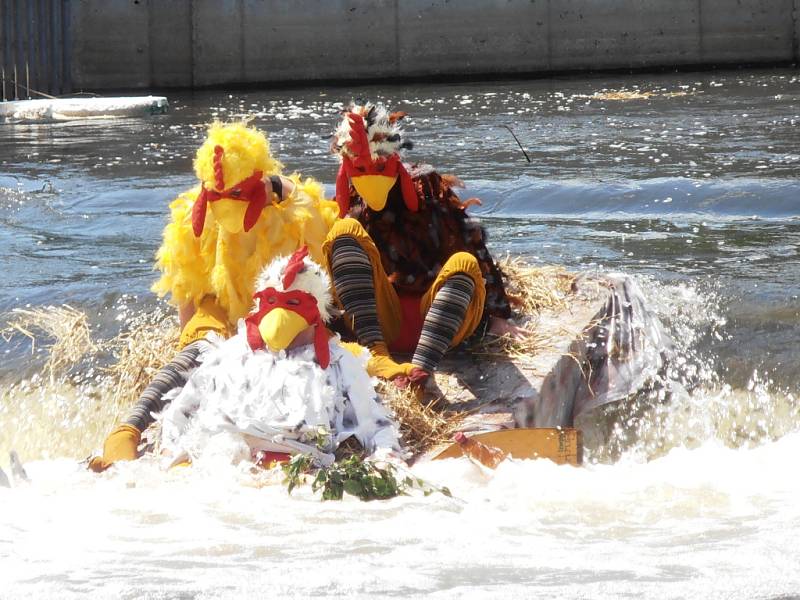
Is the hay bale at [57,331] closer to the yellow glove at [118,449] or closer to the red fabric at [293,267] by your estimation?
the yellow glove at [118,449]

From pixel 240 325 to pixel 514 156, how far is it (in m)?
7.33

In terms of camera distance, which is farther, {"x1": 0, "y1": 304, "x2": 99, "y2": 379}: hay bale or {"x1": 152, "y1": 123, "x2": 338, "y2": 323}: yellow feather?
{"x1": 0, "y1": 304, "x2": 99, "y2": 379}: hay bale

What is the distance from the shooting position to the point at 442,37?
814 inches

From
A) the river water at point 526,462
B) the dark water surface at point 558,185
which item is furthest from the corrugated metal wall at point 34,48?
the river water at point 526,462

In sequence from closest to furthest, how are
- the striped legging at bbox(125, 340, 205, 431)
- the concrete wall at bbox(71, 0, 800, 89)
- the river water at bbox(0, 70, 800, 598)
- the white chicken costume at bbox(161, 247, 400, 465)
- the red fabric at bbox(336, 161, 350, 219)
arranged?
the river water at bbox(0, 70, 800, 598), the white chicken costume at bbox(161, 247, 400, 465), the striped legging at bbox(125, 340, 205, 431), the red fabric at bbox(336, 161, 350, 219), the concrete wall at bbox(71, 0, 800, 89)

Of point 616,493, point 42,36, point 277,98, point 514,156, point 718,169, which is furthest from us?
point 42,36

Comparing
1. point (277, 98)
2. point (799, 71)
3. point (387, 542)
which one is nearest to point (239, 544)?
point (387, 542)

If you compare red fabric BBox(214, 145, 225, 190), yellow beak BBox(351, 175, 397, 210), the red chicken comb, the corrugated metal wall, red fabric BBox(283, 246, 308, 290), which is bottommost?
red fabric BBox(283, 246, 308, 290)

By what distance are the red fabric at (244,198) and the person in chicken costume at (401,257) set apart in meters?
0.30

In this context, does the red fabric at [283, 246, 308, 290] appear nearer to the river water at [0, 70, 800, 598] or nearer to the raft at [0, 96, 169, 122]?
the river water at [0, 70, 800, 598]

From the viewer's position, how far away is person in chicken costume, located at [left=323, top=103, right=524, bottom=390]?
5.15 metres

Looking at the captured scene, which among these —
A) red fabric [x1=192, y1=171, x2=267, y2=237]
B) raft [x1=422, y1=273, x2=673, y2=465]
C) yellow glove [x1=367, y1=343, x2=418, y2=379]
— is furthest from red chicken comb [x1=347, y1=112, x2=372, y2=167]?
raft [x1=422, y1=273, x2=673, y2=465]

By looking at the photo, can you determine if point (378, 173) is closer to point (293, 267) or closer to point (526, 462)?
point (293, 267)

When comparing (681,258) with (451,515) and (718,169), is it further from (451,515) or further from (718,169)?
(451,515)
